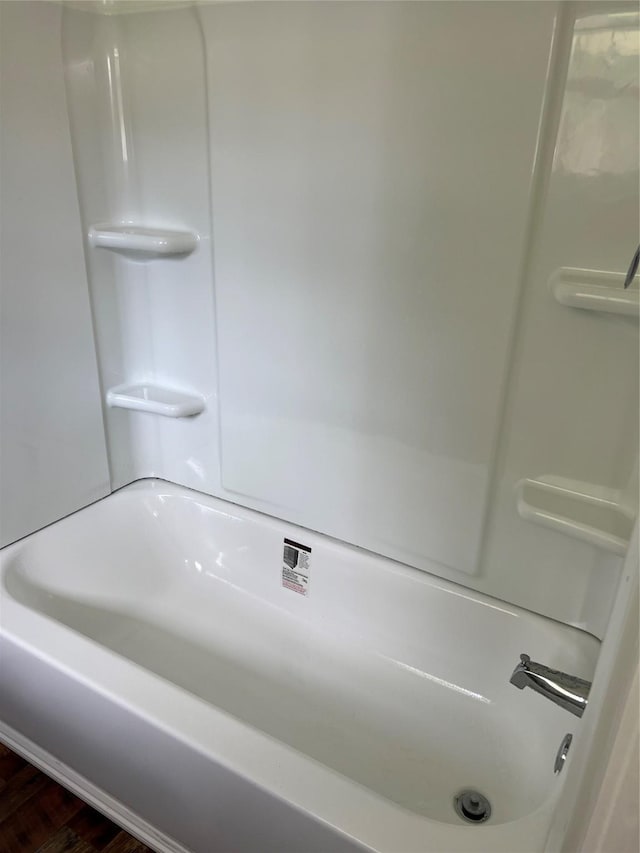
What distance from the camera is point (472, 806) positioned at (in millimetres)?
1314

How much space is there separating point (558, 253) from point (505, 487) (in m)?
0.51

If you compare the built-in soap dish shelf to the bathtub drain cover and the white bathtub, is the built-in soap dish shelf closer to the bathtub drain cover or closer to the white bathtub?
the white bathtub

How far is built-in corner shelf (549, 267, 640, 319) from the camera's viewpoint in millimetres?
1124

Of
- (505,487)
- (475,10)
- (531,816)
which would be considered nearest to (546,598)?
(505,487)

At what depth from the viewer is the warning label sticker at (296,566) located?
1723 millimetres

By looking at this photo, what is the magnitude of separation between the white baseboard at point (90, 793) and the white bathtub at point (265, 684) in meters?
0.01

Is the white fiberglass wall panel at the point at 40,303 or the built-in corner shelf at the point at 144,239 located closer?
the white fiberglass wall panel at the point at 40,303

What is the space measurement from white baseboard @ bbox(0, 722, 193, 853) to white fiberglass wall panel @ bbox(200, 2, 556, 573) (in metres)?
0.79

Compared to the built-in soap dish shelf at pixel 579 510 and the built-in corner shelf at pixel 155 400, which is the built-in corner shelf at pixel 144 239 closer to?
the built-in corner shelf at pixel 155 400

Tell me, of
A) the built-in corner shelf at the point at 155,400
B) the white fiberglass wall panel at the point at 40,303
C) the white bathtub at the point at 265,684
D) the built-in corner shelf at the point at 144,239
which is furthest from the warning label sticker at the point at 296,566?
the built-in corner shelf at the point at 144,239

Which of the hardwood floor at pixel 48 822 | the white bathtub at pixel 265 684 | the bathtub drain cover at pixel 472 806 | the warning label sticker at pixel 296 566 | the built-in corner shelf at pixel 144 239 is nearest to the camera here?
the white bathtub at pixel 265 684

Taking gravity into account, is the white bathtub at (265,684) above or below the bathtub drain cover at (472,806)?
above

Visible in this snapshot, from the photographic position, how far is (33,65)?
1.46m

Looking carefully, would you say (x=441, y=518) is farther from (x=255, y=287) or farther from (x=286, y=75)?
(x=286, y=75)
